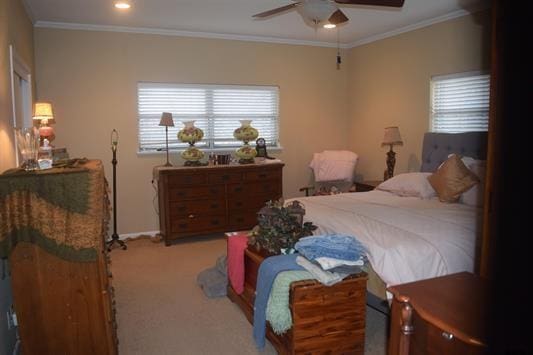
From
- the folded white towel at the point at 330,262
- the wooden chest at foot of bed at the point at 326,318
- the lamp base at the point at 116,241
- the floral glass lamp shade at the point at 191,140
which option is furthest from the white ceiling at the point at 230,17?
the wooden chest at foot of bed at the point at 326,318

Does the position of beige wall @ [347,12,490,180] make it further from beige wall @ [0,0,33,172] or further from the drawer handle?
beige wall @ [0,0,33,172]

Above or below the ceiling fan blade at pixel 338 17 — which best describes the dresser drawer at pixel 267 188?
below

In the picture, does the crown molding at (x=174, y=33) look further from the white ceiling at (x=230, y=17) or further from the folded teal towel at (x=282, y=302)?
the folded teal towel at (x=282, y=302)

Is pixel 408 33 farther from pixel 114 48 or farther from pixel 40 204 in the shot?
pixel 40 204

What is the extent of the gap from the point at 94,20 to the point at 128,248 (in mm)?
2582

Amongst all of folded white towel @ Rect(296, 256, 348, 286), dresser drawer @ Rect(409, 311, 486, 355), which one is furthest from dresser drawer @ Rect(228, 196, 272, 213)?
dresser drawer @ Rect(409, 311, 486, 355)

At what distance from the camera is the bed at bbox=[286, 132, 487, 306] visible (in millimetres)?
2566

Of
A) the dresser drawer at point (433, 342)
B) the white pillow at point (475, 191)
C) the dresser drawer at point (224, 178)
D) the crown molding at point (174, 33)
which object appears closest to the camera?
the dresser drawer at point (433, 342)

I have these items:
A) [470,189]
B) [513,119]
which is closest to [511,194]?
[513,119]

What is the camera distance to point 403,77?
210 inches

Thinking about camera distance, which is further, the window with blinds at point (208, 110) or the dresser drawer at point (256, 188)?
the window with blinds at point (208, 110)

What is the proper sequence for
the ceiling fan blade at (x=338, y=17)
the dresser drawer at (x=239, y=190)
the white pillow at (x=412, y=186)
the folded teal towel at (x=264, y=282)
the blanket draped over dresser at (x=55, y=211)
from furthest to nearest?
the dresser drawer at (x=239, y=190)
the white pillow at (x=412, y=186)
the ceiling fan blade at (x=338, y=17)
the folded teal towel at (x=264, y=282)
the blanket draped over dresser at (x=55, y=211)

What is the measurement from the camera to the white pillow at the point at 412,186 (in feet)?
13.6

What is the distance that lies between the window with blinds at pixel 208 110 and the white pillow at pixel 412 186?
6.70 ft
